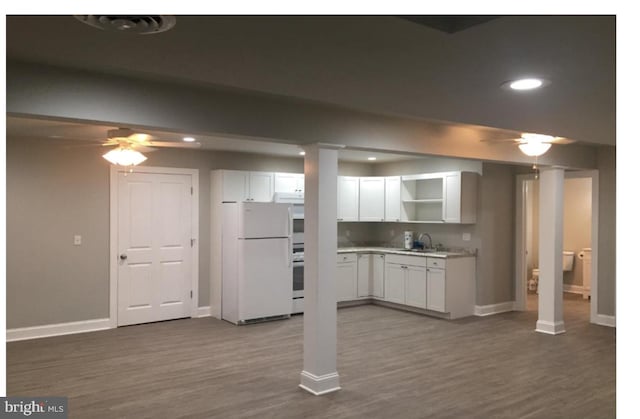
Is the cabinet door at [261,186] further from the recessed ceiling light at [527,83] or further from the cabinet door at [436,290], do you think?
the recessed ceiling light at [527,83]

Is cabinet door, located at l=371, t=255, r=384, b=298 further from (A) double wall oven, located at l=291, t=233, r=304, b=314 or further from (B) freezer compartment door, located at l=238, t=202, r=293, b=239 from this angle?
(B) freezer compartment door, located at l=238, t=202, r=293, b=239

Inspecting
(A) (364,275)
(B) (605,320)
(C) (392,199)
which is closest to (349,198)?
(C) (392,199)

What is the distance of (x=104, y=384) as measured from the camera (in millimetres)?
4324

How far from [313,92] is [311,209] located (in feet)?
5.00

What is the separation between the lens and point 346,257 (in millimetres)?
Answer: 7898

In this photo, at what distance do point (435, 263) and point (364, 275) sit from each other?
1.38 meters

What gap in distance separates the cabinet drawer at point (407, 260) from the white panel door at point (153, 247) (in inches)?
118

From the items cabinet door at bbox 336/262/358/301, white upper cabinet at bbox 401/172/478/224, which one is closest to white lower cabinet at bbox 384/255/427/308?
cabinet door at bbox 336/262/358/301

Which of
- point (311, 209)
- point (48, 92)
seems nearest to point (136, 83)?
point (48, 92)

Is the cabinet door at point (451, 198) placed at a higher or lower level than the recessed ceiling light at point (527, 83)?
lower

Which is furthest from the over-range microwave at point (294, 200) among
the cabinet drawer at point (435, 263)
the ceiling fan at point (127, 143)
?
the ceiling fan at point (127, 143)

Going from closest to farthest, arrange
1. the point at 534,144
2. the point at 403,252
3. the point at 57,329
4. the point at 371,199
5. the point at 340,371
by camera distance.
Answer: the point at 340,371, the point at 534,144, the point at 57,329, the point at 403,252, the point at 371,199

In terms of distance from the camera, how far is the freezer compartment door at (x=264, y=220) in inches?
263

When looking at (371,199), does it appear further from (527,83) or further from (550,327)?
(527,83)
